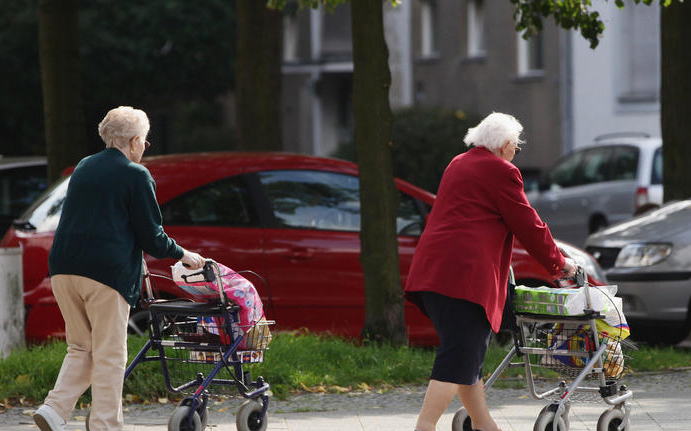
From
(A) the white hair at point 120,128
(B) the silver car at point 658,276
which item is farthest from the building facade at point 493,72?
(A) the white hair at point 120,128

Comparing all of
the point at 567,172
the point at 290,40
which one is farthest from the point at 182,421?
the point at 290,40

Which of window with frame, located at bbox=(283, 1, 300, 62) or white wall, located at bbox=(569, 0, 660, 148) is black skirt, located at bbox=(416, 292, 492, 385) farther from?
window with frame, located at bbox=(283, 1, 300, 62)

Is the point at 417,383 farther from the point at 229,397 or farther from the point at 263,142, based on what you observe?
the point at 263,142

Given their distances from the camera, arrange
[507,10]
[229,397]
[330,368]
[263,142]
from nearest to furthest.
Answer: [229,397] → [330,368] → [263,142] → [507,10]

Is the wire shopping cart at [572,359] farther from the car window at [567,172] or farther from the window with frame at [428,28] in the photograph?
the window with frame at [428,28]

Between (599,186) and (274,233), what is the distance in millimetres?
9663

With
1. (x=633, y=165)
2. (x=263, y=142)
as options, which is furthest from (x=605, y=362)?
(x=633, y=165)

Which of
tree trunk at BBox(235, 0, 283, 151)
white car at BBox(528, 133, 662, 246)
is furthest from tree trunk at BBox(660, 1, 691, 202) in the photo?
white car at BBox(528, 133, 662, 246)

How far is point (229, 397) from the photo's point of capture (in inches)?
291

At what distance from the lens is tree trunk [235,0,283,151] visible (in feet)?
46.7

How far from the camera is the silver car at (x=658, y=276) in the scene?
32.7 feet

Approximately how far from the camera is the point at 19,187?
40.9 ft

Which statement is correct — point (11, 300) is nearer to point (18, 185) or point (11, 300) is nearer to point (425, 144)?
point (18, 185)

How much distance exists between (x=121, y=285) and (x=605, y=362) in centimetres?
235
